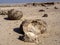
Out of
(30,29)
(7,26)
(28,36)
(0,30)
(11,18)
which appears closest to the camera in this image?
(28,36)

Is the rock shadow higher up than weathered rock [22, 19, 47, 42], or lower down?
lower down

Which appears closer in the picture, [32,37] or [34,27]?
[32,37]

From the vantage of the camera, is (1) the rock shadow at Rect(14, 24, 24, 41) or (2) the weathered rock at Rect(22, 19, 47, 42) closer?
(1) the rock shadow at Rect(14, 24, 24, 41)

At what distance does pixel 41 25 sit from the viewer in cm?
875

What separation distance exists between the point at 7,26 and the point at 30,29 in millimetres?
1639

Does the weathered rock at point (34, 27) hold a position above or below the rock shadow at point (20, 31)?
above

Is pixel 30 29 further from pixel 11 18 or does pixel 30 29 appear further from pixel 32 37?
pixel 11 18

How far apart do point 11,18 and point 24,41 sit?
3887 mm

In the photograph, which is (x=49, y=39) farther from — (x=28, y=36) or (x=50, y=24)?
(x=50, y=24)

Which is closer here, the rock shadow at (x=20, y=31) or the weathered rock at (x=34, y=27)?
the rock shadow at (x=20, y=31)

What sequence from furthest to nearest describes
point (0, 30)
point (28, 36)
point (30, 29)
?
point (0, 30) < point (30, 29) < point (28, 36)

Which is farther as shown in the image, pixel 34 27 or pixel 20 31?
pixel 20 31

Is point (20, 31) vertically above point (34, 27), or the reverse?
point (34, 27)

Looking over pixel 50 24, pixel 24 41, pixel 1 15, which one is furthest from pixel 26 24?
pixel 1 15
